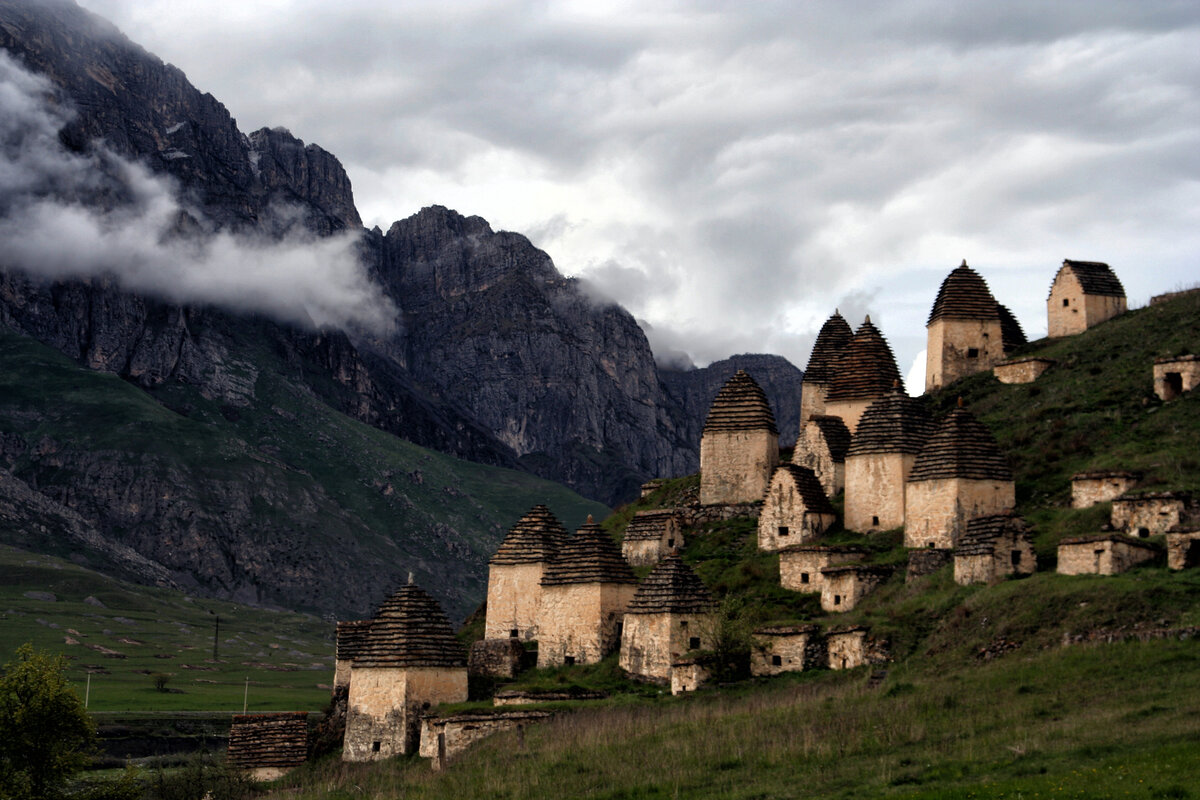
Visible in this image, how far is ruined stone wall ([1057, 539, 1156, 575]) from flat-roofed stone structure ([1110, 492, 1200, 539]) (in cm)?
152

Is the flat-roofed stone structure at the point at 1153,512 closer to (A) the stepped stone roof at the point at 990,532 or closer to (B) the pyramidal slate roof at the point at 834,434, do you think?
(A) the stepped stone roof at the point at 990,532

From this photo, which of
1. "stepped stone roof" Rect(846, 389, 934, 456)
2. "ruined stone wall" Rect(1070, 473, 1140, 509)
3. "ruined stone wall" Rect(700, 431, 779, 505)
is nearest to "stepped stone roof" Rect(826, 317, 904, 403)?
"ruined stone wall" Rect(700, 431, 779, 505)

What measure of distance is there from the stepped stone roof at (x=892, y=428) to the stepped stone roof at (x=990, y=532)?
805cm

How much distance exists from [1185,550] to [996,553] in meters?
5.48

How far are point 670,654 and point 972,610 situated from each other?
960 cm

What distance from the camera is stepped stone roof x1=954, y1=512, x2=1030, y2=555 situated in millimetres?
44531

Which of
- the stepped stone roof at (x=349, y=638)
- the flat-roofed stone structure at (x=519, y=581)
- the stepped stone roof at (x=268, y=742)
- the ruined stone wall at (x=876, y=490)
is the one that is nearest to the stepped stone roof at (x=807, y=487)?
the ruined stone wall at (x=876, y=490)

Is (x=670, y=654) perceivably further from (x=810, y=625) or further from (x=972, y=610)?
(x=972, y=610)

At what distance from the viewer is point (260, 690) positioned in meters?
142

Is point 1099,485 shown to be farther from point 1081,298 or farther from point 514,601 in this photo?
point 1081,298

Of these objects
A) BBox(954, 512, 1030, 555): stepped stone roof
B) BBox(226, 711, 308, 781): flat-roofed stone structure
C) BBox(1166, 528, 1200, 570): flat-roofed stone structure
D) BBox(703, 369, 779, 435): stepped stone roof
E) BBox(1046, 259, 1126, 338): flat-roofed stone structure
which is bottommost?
BBox(226, 711, 308, 781): flat-roofed stone structure

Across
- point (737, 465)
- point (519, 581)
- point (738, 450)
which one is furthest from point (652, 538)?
point (519, 581)

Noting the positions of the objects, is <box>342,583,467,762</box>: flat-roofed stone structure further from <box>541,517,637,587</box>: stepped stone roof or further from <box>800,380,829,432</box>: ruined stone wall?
<box>800,380,829,432</box>: ruined stone wall

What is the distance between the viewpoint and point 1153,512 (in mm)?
44094
